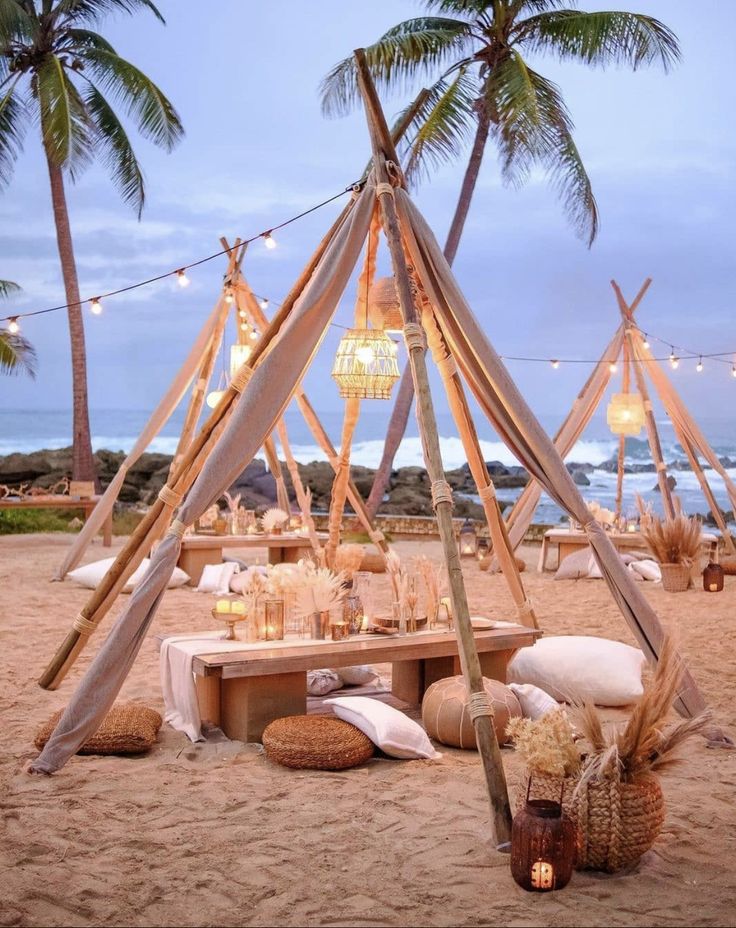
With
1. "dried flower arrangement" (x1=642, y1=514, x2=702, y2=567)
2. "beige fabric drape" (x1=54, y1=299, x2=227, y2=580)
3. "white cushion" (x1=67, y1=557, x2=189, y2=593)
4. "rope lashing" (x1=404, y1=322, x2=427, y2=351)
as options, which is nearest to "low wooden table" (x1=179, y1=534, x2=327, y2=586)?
"white cushion" (x1=67, y1=557, x2=189, y2=593)

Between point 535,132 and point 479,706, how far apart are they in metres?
8.58

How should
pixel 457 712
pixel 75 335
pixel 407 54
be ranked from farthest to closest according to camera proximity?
pixel 75 335
pixel 407 54
pixel 457 712

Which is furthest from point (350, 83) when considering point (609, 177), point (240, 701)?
point (609, 177)

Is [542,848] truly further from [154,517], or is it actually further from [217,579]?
[217,579]

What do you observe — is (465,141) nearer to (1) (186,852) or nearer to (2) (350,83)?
(2) (350,83)

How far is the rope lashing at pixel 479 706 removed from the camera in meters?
3.40

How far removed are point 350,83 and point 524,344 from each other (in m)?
32.1

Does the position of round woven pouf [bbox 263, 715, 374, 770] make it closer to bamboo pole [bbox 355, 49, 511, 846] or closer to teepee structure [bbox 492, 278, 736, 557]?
bamboo pole [bbox 355, 49, 511, 846]

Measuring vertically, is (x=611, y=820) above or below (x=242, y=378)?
below

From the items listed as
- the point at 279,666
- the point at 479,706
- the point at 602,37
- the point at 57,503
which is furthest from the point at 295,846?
the point at 602,37

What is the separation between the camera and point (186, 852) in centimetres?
313

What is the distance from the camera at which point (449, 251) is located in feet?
38.1

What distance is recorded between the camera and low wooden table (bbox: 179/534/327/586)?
349 inches

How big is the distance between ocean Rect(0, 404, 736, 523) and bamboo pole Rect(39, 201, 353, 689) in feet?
49.8
